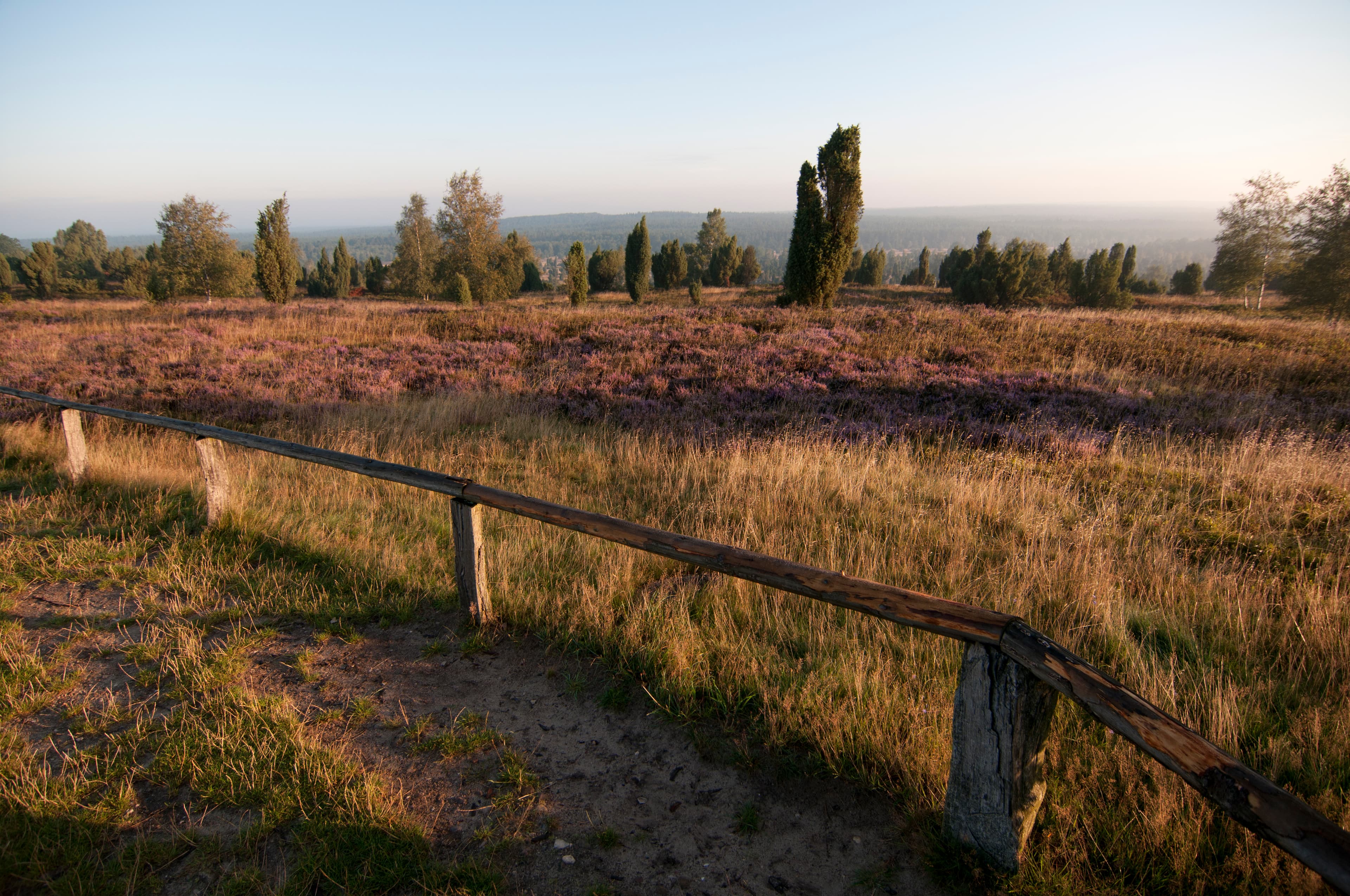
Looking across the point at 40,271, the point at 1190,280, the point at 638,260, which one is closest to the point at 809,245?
the point at 638,260

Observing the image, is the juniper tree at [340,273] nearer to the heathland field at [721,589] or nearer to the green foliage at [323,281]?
the green foliage at [323,281]

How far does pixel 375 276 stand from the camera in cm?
6981

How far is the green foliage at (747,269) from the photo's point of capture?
2704 inches

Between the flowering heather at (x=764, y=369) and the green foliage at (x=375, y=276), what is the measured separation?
5184 cm

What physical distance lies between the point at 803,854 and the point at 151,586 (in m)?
5.75

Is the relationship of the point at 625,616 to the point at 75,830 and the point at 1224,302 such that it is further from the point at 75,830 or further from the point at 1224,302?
the point at 1224,302

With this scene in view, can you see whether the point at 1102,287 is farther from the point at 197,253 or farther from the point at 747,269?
Result: the point at 197,253

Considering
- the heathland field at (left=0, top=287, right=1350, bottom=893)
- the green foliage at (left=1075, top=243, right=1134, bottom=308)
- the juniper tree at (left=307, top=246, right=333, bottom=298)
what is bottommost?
the heathland field at (left=0, top=287, right=1350, bottom=893)

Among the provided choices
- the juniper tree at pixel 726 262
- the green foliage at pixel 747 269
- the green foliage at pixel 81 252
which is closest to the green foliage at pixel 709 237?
the green foliage at pixel 747 269

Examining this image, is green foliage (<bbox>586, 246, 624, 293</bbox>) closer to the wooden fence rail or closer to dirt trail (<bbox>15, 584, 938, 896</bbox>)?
dirt trail (<bbox>15, 584, 938, 896</bbox>)

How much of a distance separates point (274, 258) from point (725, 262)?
42.3 metres

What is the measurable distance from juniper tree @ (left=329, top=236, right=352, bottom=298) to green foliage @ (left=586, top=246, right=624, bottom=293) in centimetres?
2673

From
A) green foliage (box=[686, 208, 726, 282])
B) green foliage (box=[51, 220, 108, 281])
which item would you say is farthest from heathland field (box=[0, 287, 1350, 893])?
green foliage (box=[51, 220, 108, 281])

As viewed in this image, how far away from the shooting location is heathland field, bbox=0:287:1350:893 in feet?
8.80
